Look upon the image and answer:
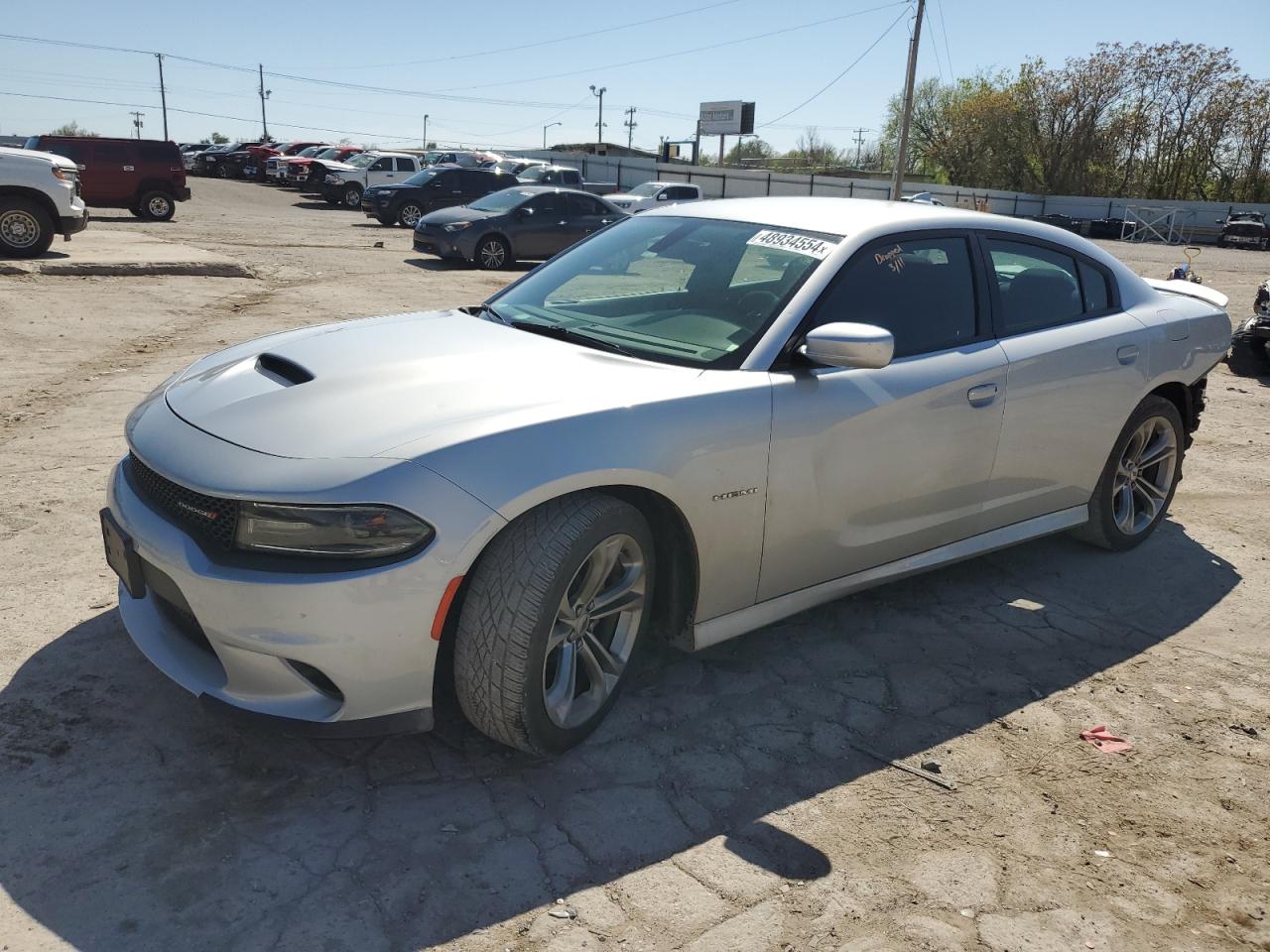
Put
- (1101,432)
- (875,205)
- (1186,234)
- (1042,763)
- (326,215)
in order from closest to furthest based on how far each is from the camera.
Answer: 1. (1042,763)
2. (875,205)
3. (1101,432)
4. (326,215)
5. (1186,234)

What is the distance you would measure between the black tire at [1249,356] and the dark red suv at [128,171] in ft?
68.0

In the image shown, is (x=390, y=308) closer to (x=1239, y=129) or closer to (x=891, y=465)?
(x=891, y=465)

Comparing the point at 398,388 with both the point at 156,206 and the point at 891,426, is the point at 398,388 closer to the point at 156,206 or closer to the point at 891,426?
the point at 891,426

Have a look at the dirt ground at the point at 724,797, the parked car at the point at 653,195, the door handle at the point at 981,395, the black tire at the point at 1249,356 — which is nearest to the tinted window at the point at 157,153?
the parked car at the point at 653,195

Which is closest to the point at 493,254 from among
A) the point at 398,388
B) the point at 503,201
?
the point at 503,201

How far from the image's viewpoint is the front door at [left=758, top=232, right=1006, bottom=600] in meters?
3.40

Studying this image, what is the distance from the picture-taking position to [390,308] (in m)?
12.0

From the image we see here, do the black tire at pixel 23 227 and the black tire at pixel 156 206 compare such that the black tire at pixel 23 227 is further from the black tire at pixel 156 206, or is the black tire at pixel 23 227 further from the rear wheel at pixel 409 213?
the rear wheel at pixel 409 213

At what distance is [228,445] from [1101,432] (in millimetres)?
3706

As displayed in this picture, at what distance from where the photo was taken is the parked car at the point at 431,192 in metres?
24.2

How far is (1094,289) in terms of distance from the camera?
15.4 feet


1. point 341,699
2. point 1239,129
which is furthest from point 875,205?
point 1239,129

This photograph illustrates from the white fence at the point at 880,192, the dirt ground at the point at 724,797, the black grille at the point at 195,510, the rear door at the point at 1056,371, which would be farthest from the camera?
the white fence at the point at 880,192

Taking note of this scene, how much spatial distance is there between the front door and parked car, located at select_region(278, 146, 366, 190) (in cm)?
3237
